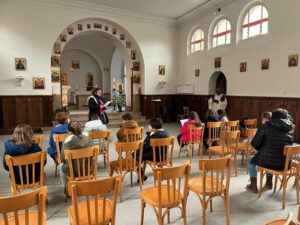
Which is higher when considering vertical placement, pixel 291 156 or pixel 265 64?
pixel 265 64

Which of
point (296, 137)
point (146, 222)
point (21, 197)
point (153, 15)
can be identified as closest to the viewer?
point (21, 197)

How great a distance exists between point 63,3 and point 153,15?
12.6ft

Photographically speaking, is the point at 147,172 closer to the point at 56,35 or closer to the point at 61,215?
the point at 61,215

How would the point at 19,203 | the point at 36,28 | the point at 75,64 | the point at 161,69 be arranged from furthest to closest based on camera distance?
1. the point at 75,64
2. the point at 161,69
3. the point at 36,28
4. the point at 19,203

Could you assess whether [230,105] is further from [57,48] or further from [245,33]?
[57,48]

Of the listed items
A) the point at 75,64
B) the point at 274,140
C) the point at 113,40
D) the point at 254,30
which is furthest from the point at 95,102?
the point at 75,64

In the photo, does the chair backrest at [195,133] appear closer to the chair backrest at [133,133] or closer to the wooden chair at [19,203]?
the chair backrest at [133,133]

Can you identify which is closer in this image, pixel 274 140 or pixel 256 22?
pixel 274 140

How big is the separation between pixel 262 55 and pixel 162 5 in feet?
14.5

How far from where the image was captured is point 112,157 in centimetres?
567

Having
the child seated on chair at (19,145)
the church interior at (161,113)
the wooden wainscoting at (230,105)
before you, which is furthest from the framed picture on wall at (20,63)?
the child seated on chair at (19,145)

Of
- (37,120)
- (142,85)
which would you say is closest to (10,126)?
(37,120)

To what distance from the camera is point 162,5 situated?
955 cm

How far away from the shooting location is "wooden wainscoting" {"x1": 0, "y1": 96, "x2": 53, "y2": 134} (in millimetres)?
8633
